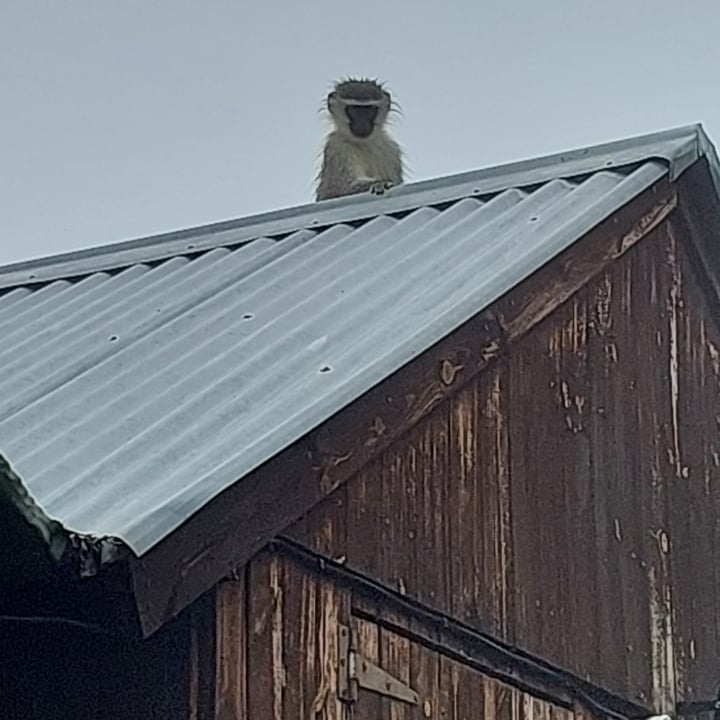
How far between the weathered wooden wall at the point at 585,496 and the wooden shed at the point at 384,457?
0.01 m

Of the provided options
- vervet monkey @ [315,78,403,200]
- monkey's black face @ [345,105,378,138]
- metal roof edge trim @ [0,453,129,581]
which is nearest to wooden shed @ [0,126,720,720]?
metal roof edge trim @ [0,453,129,581]

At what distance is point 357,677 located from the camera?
4.43m

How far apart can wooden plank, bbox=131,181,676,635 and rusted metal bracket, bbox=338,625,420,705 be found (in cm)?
38

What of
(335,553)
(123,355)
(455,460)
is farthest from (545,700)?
(123,355)

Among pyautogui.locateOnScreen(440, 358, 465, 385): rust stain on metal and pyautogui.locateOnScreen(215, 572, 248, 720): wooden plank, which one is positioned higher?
pyautogui.locateOnScreen(440, 358, 465, 385): rust stain on metal

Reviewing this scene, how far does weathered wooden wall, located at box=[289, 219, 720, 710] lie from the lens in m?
4.84

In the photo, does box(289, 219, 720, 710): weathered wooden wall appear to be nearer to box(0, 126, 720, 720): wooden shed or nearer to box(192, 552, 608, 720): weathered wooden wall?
box(0, 126, 720, 720): wooden shed

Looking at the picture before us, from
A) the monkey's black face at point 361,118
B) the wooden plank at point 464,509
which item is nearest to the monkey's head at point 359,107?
the monkey's black face at point 361,118

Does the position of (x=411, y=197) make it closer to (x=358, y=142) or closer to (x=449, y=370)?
(x=449, y=370)

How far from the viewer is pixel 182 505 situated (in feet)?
12.2

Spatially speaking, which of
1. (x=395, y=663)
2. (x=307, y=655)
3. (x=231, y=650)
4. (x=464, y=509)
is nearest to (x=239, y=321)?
(x=464, y=509)

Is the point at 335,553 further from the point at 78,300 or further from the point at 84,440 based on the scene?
the point at 78,300

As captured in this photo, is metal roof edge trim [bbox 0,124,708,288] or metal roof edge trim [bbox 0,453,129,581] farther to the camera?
metal roof edge trim [bbox 0,124,708,288]

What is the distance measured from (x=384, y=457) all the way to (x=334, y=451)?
1.19 feet
